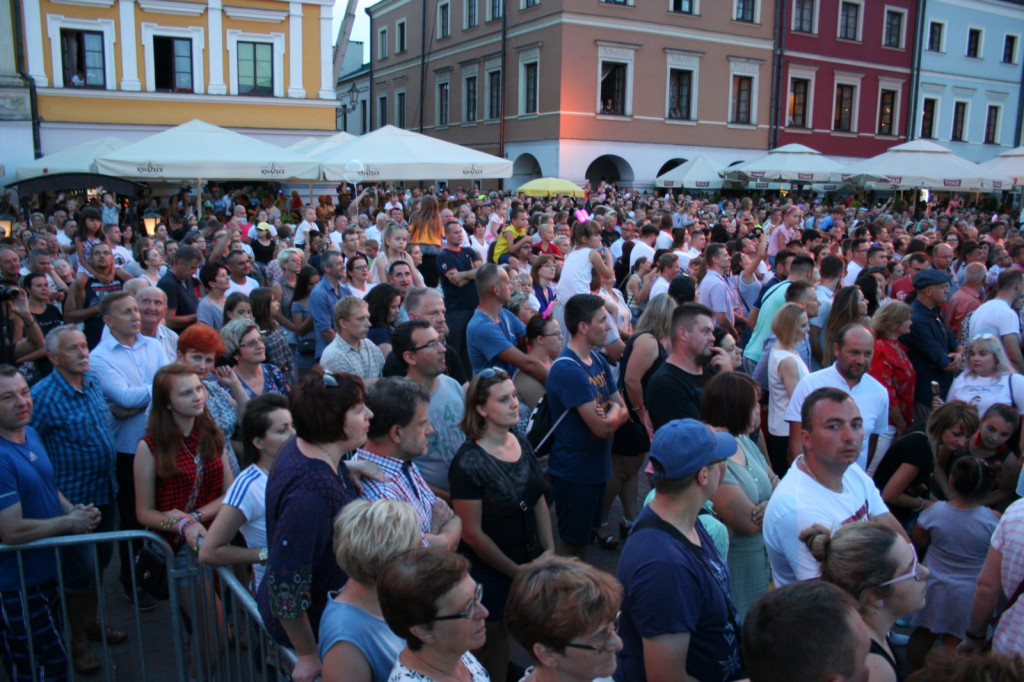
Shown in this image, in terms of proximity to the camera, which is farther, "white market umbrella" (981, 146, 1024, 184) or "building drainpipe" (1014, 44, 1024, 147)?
"building drainpipe" (1014, 44, 1024, 147)

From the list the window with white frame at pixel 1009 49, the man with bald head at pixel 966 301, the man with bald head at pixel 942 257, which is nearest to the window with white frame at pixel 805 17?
the window with white frame at pixel 1009 49

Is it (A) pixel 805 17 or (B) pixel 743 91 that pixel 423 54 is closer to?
(B) pixel 743 91

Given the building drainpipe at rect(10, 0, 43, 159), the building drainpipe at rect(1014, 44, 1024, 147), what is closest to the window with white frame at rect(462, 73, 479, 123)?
the building drainpipe at rect(10, 0, 43, 159)

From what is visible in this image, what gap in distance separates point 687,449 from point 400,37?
44025 mm

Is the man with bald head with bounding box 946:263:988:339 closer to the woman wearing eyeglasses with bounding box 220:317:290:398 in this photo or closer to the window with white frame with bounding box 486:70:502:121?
the woman wearing eyeglasses with bounding box 220:317:290:398

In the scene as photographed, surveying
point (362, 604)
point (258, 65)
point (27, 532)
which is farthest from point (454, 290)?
point (258, 65)

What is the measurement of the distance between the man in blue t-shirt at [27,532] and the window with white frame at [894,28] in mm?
41154

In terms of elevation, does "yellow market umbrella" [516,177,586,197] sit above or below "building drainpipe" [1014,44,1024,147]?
below

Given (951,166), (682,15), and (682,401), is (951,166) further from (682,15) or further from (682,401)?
(682,401)

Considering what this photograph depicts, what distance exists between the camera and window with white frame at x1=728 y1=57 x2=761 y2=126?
33.1 meters

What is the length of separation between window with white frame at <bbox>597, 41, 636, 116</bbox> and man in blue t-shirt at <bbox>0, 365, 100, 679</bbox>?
29130mm

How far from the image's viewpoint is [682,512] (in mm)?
2625

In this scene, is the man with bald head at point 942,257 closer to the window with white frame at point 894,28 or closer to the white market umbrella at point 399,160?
the white market umbrella at point 399,160

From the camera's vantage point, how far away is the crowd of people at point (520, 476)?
7.58 feet
